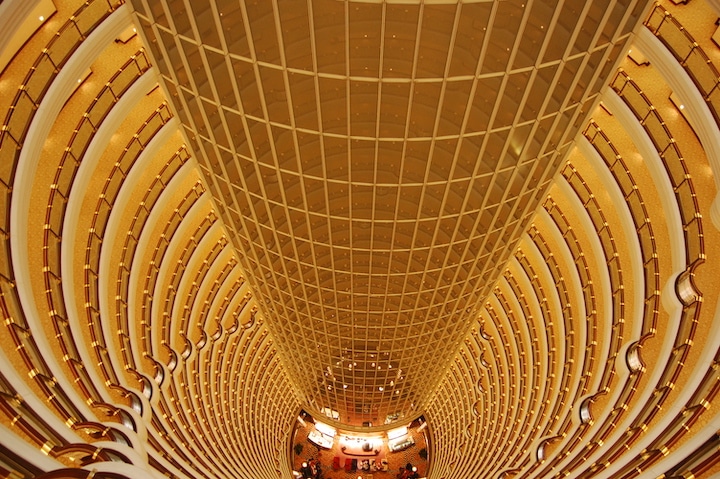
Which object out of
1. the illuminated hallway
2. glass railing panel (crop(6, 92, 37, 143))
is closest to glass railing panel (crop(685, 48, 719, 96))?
the illuminated hallway

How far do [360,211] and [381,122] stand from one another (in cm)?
335

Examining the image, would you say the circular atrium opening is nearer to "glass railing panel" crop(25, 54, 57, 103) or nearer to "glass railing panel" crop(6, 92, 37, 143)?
"glass railing panel" crop(6, 92, 37, 143)

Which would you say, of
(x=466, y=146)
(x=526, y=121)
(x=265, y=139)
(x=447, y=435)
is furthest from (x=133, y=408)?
(x=447, y=435)

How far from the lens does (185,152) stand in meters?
19.6

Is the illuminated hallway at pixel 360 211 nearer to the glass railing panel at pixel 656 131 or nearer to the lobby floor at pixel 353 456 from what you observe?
the glass railing panel at pixel 656 131

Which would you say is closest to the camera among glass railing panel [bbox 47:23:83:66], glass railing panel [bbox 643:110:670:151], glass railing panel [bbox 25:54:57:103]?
glass railing panel [bbox 25:54:57:103]

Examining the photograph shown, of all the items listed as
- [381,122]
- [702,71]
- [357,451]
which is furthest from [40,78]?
[357,451]

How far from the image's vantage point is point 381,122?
11117 millimetres

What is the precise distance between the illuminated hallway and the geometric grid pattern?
6 cm

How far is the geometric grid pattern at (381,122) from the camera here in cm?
938

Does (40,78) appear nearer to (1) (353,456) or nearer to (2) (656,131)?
(2) (656,131)

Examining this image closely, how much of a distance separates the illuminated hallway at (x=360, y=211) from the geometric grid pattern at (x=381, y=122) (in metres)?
0.06

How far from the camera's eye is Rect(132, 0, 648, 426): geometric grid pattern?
9375mm

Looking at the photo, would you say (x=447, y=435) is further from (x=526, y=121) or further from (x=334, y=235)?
(x=526, y=121)
